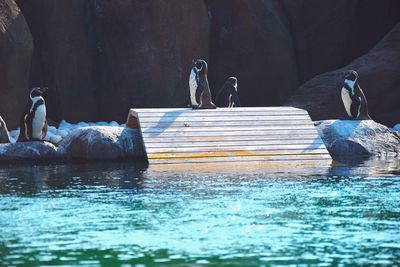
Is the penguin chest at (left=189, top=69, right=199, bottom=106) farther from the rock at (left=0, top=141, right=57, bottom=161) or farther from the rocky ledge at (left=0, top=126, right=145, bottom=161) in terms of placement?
the rock at (left=0, top=141, right=57, bottom=161)

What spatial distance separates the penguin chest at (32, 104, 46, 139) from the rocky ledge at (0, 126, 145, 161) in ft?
1.52

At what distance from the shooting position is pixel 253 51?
25562 mm

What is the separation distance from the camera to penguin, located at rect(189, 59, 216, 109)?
19375mm

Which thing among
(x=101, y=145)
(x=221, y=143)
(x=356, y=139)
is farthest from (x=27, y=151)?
(x=356, y=139)

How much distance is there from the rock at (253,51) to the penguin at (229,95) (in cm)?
369

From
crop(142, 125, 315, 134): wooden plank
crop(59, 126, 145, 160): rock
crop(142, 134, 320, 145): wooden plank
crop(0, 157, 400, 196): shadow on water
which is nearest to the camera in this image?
crop(0, 157, 400, 196): shadow on water

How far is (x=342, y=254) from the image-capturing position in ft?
27.3

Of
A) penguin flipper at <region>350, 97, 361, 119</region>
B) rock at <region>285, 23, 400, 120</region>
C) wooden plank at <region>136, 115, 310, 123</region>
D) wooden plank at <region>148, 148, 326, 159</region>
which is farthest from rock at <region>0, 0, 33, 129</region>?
penguin flipper at <region>350, 97, 361, 119</region>

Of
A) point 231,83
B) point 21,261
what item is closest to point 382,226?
point 21,261

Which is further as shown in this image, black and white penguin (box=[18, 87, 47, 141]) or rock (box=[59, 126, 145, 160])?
black and white penguin (box=[18, 87, 47, 141])

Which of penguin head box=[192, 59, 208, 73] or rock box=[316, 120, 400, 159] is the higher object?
penguin head box=[192, 59, 208, 73]

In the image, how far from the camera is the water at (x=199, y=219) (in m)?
8.26

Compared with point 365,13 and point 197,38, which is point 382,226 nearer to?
point 197,38

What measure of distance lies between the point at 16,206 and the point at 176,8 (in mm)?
13344
